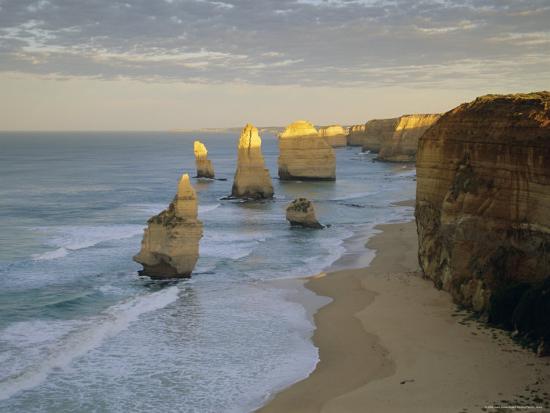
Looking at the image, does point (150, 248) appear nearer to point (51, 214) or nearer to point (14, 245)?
point (14, 245)

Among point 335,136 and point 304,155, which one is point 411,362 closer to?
point 304,155

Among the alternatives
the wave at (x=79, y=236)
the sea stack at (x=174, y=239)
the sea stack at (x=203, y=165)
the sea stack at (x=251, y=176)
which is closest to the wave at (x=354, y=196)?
the sea stack at (x=251, y=176)

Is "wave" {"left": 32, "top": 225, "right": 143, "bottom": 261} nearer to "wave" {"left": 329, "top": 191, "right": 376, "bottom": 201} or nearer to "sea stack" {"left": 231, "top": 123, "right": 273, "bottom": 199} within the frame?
"sea stack" {"left": 231, "top": 123, "right": 273, "bottom": 199}

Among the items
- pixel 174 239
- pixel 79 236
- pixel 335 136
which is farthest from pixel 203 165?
pixel 335 136

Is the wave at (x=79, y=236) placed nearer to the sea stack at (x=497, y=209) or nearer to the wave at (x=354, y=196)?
the sea stack at (x=497, y=209)

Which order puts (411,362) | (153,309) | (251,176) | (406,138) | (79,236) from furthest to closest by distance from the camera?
(406,138) → (251,176) → (79,236) → (153,309) → (411,362)

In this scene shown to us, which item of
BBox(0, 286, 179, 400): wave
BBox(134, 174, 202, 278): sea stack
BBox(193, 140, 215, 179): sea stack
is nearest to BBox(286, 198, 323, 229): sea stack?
BBox(134, 174, 202, 278): sea stack

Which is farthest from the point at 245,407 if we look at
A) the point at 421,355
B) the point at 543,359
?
the point at 543,359
